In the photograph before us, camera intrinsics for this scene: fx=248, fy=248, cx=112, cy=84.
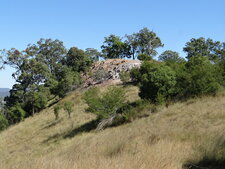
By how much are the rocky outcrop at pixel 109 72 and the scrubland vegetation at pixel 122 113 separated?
16.1 inches

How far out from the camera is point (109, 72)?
46.3 metres

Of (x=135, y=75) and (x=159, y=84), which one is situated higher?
(x=135, y=75)

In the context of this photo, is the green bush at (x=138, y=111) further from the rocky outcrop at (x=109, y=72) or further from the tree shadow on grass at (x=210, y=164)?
the rocky outcrop at (x=109, y=72)

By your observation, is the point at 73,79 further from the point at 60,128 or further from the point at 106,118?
the point at 106,118

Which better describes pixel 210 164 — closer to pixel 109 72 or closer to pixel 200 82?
pixel 200 82

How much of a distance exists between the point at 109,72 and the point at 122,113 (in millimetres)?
25588

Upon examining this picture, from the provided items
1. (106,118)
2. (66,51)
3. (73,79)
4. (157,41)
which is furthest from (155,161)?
(157,41)

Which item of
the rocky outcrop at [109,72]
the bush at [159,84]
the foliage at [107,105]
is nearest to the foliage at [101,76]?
the rocky outcrop at [109,72]

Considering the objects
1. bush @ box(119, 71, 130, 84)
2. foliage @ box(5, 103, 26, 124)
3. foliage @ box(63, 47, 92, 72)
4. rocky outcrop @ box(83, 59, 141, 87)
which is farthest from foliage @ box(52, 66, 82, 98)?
bush @ box(119, 71, 130, 84)

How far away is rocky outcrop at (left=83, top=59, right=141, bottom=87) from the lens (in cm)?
4506

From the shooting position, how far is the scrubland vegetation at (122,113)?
5688mm

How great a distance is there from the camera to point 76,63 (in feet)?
171

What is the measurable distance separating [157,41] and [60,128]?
42.6m

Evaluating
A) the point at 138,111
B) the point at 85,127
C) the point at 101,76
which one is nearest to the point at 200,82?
the point at 138,111
